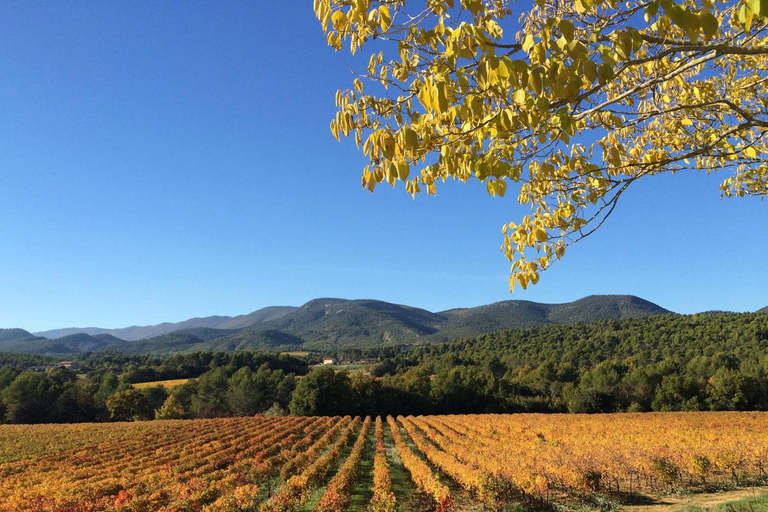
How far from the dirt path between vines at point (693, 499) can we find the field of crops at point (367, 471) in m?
0.72

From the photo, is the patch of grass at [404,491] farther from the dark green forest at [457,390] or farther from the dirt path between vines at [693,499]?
the dark green forest at [457,390]

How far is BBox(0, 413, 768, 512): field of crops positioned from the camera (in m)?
12.9

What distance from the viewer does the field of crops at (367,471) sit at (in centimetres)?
1290

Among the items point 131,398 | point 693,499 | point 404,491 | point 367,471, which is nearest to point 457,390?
point 367,471

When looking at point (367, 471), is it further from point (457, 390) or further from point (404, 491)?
point (457, 390)

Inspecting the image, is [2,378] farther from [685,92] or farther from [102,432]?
[685,92]

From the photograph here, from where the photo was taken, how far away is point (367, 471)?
22250 millimetres

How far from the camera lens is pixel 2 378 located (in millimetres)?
72938

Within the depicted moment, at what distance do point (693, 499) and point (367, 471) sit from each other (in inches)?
603

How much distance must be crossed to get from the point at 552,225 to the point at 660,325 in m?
119

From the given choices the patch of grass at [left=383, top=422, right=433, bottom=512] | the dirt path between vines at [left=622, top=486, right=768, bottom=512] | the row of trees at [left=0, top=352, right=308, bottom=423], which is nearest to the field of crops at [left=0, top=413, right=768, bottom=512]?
the patch of grass at [left=383, top=422, right=433, bottom=512]

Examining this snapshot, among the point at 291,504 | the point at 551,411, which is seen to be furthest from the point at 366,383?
the point at 291,504

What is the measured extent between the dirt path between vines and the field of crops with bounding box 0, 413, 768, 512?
0.72 m

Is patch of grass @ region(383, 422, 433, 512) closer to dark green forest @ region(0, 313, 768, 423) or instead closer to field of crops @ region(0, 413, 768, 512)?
field of crops @ region(0, 413, 768, 512)
